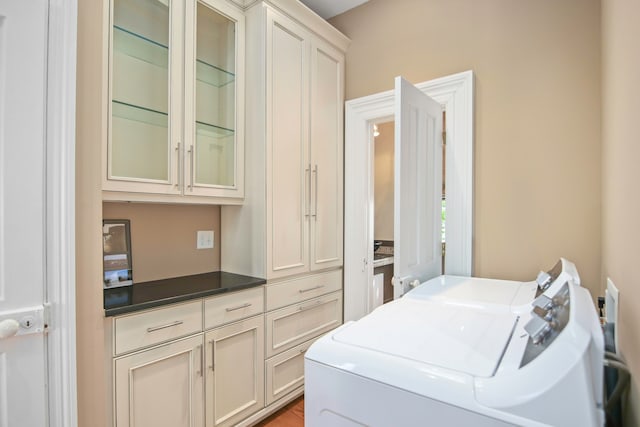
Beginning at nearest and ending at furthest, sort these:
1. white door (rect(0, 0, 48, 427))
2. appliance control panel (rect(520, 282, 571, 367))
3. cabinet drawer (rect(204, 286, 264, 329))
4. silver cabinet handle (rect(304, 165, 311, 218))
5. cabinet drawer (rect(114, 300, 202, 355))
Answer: appliance control panel (rect(520, 282, 571, 367)), white door (rect(0, 0, 48, 427)), cabinet drawer (rect(114, 300, 202, 355)), cabinet drawer (rect(204, 286, 264, 329)), silver cabinet handle (rect(304, 165, 311, 218))

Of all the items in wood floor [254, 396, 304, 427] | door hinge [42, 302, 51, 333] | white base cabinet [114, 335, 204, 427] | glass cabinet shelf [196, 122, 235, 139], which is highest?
glass cabinet shelf [196, 122, 235, 139]

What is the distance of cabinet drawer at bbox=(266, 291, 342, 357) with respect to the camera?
205 centimetres

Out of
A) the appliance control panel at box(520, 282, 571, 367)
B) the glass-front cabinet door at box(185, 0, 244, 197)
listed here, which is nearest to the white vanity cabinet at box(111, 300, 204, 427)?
the glass-front cabinet door at box(185, 0, 244, 197)

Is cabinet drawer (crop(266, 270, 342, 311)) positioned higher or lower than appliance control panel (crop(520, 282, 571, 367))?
lower

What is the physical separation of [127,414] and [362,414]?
3.69ft

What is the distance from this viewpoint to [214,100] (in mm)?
2033

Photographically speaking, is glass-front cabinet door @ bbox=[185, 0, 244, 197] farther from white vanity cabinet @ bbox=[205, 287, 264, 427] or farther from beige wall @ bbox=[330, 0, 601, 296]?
beige wall @ bbox=[330, 0, 601, 296]

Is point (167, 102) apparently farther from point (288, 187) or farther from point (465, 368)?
point (465, 368)

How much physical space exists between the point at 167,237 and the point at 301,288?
91cm

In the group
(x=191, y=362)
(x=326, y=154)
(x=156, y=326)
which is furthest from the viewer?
(x=326, y=154)

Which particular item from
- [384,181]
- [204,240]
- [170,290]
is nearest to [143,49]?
[204,240]

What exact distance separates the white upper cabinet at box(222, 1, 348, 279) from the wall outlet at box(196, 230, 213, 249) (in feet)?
→ 0.32

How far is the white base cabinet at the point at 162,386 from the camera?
4.53 feet

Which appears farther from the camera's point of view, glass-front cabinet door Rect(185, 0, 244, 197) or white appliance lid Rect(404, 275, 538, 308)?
glass-front cabinet door Rect(185, 0, 244, 197)
